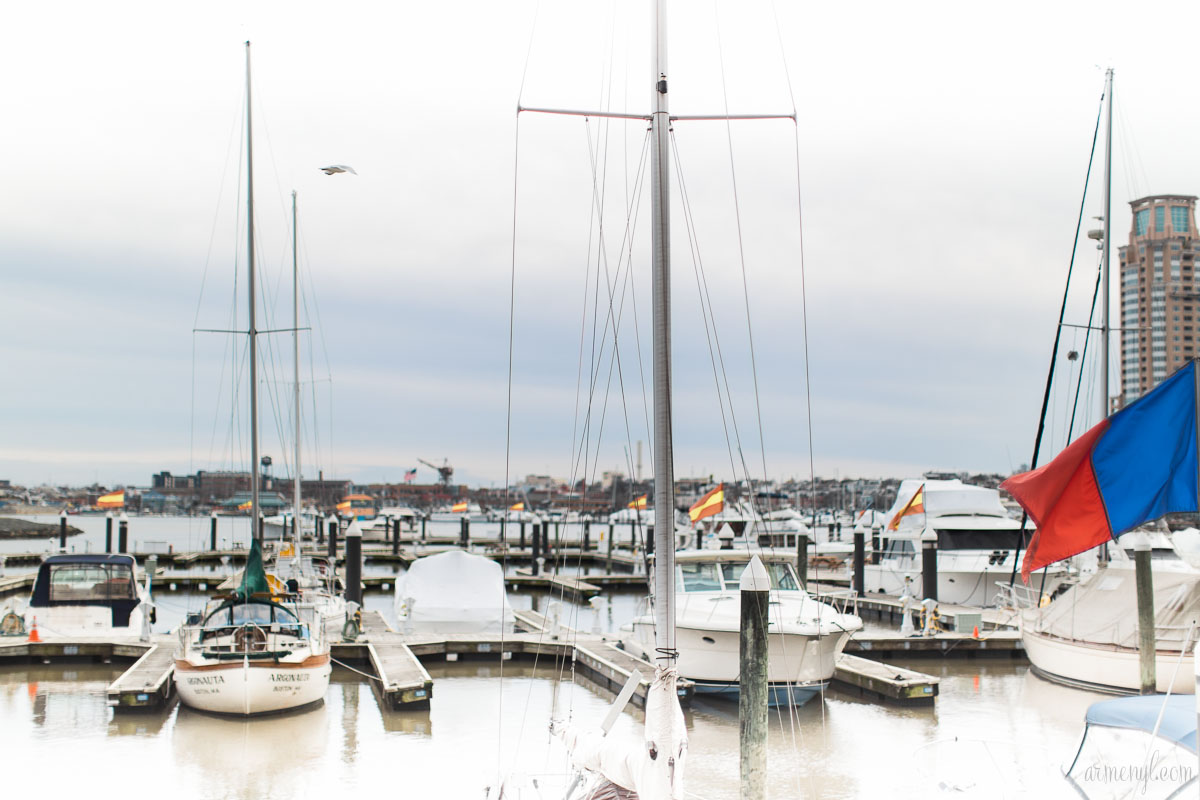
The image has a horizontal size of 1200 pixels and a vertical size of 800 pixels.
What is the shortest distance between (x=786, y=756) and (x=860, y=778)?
1.35m

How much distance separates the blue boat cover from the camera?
7641 millimetres

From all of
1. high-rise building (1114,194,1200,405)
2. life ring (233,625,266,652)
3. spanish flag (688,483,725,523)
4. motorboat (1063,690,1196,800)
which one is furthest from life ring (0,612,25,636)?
high-rise building (1114,194,1200,405)

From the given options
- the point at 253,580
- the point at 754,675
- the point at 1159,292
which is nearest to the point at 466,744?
the point at 253,580

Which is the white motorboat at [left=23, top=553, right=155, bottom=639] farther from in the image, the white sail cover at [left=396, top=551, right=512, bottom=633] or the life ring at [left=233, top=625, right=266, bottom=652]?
the life ring at [left=233, top=625, right=266, bottom=652]

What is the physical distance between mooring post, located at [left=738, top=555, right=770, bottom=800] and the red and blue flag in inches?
106

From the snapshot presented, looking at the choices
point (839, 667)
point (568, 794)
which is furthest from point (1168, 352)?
point (568, 794)

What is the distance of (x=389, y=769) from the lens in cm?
1352

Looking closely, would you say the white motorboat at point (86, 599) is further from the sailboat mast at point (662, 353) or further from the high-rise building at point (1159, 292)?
the high-rise building at point (1159, 292)

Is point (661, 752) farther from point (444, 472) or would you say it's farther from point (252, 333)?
point (444, 472)

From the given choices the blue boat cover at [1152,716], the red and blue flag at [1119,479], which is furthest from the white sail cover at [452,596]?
the blue boat cover at [1152,716]

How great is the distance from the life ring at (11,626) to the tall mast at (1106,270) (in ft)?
79.4

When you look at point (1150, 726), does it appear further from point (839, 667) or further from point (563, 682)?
point (563, 682)

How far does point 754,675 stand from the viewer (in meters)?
10.9

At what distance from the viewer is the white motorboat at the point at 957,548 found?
3069cm
